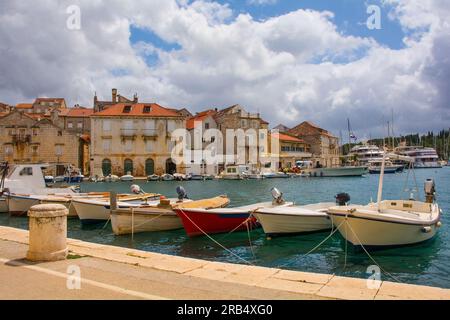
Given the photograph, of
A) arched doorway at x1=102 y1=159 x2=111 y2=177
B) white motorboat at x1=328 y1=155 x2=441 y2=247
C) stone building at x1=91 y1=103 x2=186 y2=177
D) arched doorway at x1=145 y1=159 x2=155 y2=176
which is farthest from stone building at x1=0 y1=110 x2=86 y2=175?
white motorboat at x1=328 y1=155 x2=441 y2=247

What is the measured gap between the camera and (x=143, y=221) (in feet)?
55.0

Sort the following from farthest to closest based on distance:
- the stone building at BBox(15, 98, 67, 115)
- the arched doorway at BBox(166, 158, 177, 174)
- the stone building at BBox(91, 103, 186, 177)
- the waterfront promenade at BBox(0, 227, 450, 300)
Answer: the stone building at BBox(15, 98, 67, 115)
the arched doorway at BBox(166, 158, 177, 174)
the stone building at BBox(91, 103, 186, 177)
the waterfront promenade at BBox(0, 227, 450, 300)

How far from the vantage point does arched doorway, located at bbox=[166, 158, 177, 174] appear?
69062mm

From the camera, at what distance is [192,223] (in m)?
15.7

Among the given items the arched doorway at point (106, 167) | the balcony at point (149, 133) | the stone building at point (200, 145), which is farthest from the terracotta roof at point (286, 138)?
the arched doorway at point (106, 167)

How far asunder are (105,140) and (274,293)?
64.1 meters

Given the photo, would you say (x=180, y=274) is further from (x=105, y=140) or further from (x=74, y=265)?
(x=105, y=140)

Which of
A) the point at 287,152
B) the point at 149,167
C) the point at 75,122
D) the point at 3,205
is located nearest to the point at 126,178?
the point at 149,167

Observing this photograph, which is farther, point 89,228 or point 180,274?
point 89,228

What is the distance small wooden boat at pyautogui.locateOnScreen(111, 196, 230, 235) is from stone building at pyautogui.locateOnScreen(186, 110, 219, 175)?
52923 mm

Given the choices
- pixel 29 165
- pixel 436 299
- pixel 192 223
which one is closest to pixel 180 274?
pixel 436 299

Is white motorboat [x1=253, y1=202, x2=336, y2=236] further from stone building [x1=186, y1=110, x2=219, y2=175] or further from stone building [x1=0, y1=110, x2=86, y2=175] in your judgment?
stone building [x1=0, y1=110, x2=86, y2=175]

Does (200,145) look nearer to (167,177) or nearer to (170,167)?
(170,167)

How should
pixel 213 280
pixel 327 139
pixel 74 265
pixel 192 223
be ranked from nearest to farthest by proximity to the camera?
1. pixel 213 280
2. pixel 74 265
3. pixel 192 223
4. pixel 327 139
